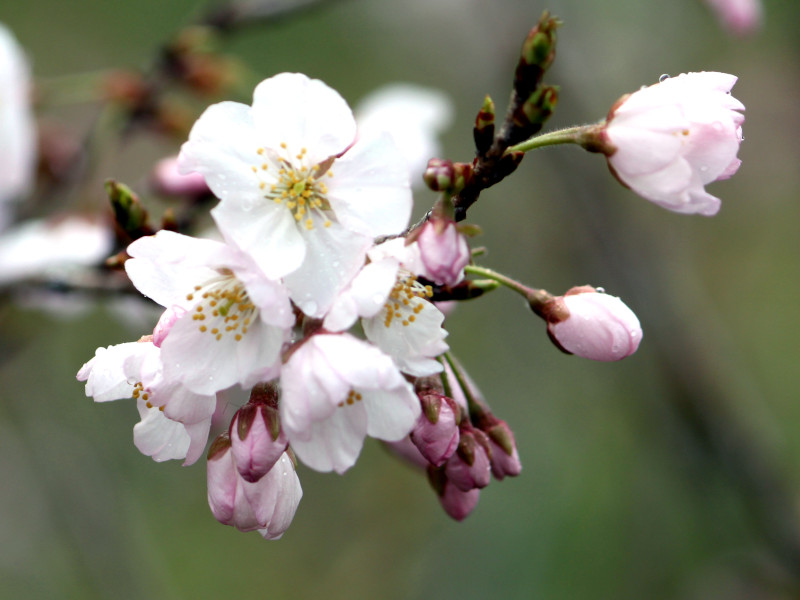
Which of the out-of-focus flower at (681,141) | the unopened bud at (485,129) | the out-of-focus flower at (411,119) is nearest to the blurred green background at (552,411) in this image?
the out-of-focus flower at (411,119)

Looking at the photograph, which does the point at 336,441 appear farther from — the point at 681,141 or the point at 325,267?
the point at 681,141

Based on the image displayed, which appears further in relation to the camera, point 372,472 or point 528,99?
point 372,472

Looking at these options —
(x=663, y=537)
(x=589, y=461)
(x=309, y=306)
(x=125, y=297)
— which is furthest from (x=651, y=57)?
(x=309, y=306)

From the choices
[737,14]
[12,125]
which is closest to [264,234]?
[12,125]

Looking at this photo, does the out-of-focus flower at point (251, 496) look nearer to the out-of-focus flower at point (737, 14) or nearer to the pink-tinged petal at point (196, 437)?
the pink-tinged petal at point (196, 437)

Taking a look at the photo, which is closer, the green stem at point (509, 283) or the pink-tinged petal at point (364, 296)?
the pink-tinged petal at point (364, 296)

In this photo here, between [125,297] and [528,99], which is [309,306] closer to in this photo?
[528,99]

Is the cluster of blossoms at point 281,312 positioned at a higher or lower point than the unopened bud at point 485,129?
lower
